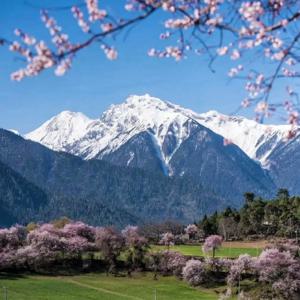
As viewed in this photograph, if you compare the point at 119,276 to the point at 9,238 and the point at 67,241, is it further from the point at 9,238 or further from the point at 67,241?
the point at 9,238

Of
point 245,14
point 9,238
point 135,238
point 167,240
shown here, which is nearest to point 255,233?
point 167,240

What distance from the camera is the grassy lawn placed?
6812 cm

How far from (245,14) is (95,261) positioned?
279 feet

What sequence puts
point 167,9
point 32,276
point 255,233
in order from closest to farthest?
1. point 167,9
2. point 32,276
3. point 255,233

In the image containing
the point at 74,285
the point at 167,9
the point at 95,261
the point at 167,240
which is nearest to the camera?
the point at 167,9

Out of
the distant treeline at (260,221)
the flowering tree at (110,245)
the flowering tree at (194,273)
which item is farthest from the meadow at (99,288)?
the distant treeline at (260,221)

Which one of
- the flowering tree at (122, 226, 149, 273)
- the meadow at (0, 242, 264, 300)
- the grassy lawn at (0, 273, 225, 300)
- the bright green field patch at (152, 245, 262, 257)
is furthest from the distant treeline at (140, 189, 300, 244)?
the grassy lawn at (0, 273, 225, 300)

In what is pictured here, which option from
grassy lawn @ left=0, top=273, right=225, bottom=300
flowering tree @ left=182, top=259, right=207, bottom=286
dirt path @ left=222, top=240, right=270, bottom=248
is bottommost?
grassy lawn @ left=0, top=273, right=225, bottom=300

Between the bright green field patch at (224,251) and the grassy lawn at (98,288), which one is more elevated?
the bright green field patch at (224,251)

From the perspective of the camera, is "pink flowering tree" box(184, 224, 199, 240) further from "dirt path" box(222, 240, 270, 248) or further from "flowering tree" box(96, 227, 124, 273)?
"flowering tree" box(96, 227, 124, 273)

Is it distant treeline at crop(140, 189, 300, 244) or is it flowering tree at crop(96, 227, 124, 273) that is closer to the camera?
flowering tree at crop(96, 227, 124, 273)

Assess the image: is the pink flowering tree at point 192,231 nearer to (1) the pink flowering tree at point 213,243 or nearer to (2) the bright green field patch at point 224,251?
(2) the bright green field patch at point 224,251

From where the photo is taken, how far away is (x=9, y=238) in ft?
299

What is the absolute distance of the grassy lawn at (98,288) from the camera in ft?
224
